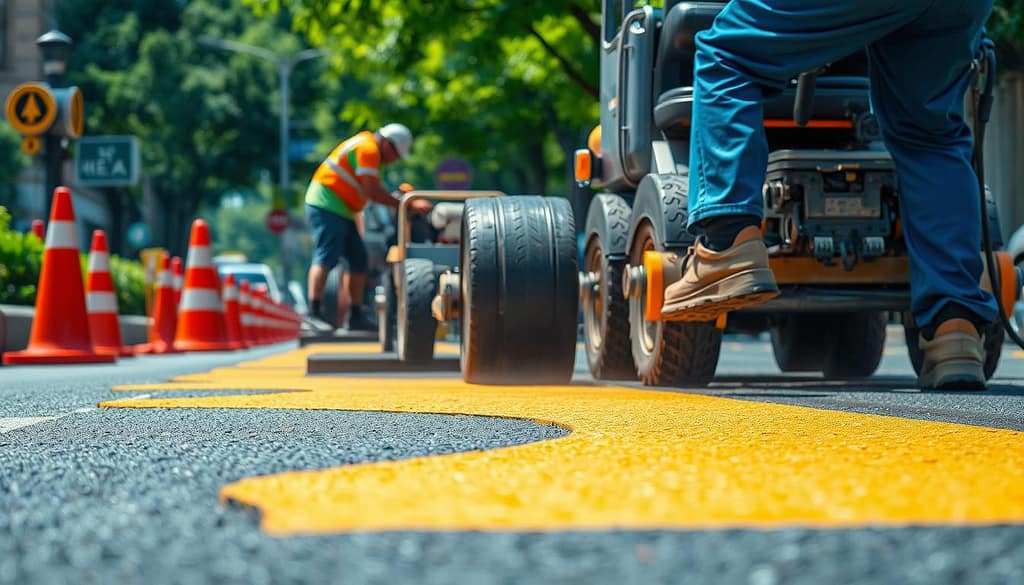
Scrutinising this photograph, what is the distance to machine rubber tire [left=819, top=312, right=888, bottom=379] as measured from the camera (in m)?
6.91

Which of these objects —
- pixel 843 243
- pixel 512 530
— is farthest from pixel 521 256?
pixel 512 530

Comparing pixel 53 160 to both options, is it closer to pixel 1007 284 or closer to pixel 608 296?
pixel 608 296

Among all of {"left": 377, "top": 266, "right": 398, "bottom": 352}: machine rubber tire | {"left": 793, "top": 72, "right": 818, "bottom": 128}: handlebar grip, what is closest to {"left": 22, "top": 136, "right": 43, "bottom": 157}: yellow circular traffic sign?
{"left": 377, "top": 266, "right": 398, "bottom": 352}: machine rubber tire

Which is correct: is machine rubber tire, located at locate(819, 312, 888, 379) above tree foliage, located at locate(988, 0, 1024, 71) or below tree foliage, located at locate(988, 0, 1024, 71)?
below

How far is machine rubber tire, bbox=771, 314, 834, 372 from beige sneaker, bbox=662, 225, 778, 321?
7.40 feet

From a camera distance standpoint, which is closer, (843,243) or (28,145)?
(843,243)

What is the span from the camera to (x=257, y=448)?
9.35 ft

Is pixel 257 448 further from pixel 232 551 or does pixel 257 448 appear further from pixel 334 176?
pixel 334 176

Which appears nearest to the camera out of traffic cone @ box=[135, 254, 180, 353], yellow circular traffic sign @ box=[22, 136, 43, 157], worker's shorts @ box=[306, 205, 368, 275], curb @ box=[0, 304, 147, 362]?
curb @ box=[0, 304, 147, 362]

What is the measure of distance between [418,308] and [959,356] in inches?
121

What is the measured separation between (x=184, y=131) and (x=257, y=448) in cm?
3695

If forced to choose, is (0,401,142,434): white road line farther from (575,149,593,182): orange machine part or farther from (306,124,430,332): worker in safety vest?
(306,124,430,332): worker in safety vest

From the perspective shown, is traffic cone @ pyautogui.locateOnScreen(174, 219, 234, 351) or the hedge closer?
the hedge

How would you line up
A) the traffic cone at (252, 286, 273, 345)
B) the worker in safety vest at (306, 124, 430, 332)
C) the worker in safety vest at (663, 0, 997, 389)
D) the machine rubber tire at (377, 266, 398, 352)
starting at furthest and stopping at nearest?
the traffic cone at (252, 286, 273, 345)
the worker in safety vest at (306, 124, 430, 332)
the machine rubber tire at (377, 266, 398, 352)
the worker in safety vest at (663, 0, 997, 389)
